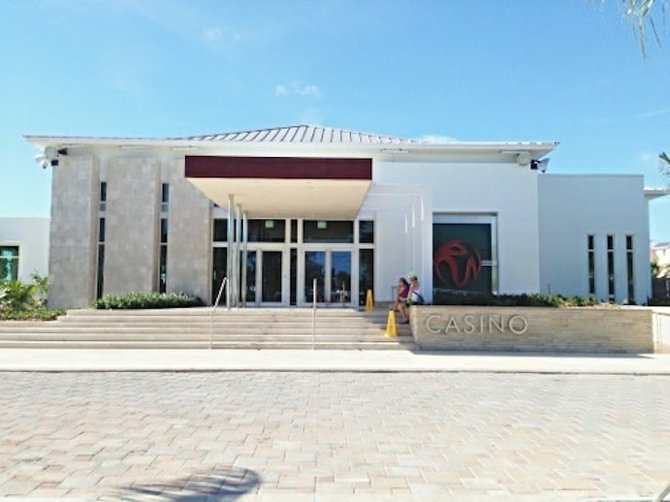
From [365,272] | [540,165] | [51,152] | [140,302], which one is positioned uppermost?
[51,152]

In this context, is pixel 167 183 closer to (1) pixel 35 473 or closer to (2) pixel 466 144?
(2) pixel 466 144

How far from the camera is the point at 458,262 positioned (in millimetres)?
22875

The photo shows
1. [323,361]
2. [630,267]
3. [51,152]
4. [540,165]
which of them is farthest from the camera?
[630,267]

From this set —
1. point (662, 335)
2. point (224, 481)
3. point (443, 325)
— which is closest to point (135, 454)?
point (224, 481)

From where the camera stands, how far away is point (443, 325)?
14320 mm

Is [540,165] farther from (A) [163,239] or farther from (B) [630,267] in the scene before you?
(A) [163,239]

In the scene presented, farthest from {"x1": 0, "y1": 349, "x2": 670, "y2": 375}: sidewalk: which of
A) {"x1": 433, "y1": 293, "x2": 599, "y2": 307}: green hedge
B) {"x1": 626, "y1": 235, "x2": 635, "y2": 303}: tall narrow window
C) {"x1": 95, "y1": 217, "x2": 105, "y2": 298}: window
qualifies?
{"x1": 626, "y1": 235, "x2": 635, "y2": 303}: tall narrow window

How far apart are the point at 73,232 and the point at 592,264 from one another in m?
21.8

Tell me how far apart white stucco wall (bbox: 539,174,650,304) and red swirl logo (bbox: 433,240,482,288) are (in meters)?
3.61

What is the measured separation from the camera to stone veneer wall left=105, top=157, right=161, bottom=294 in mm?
23172

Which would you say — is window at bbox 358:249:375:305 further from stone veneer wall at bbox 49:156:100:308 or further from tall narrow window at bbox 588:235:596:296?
stone veneer wall at bbox 49:156:100:308

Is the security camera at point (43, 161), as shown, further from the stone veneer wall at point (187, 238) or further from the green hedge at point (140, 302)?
the green hedge at point (140, 302)

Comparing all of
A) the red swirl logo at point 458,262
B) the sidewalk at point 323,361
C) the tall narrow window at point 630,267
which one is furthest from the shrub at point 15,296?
the tall narrow window at point 630,267

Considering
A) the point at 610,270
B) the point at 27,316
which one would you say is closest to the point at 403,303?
the point at 27,316
